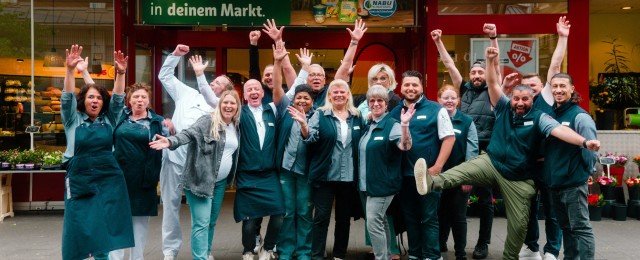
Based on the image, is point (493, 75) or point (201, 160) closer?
point (201, 160)

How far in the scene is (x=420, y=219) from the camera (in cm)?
695

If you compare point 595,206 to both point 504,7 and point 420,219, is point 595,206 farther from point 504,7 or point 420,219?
point 420,219

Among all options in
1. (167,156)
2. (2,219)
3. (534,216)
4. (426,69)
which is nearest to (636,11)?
(426,69)

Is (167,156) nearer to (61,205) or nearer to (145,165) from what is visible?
(145,165)

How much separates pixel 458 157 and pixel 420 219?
0.75m

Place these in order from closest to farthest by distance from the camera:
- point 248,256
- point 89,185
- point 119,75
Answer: point 89,185
point 119,75
point 248,256

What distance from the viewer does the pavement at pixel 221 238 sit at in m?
7.90

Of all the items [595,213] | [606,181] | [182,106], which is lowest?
[595,213]

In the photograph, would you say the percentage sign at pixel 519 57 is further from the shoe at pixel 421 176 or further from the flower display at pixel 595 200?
the shoe at pixel 421 176

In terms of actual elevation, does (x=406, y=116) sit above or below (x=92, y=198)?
above

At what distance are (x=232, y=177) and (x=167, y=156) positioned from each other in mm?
679

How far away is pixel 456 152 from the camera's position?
7242 millimetres

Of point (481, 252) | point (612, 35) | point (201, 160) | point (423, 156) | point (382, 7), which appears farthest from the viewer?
point (612, 35)

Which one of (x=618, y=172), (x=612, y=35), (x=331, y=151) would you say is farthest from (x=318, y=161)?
(x=612, y=35)
